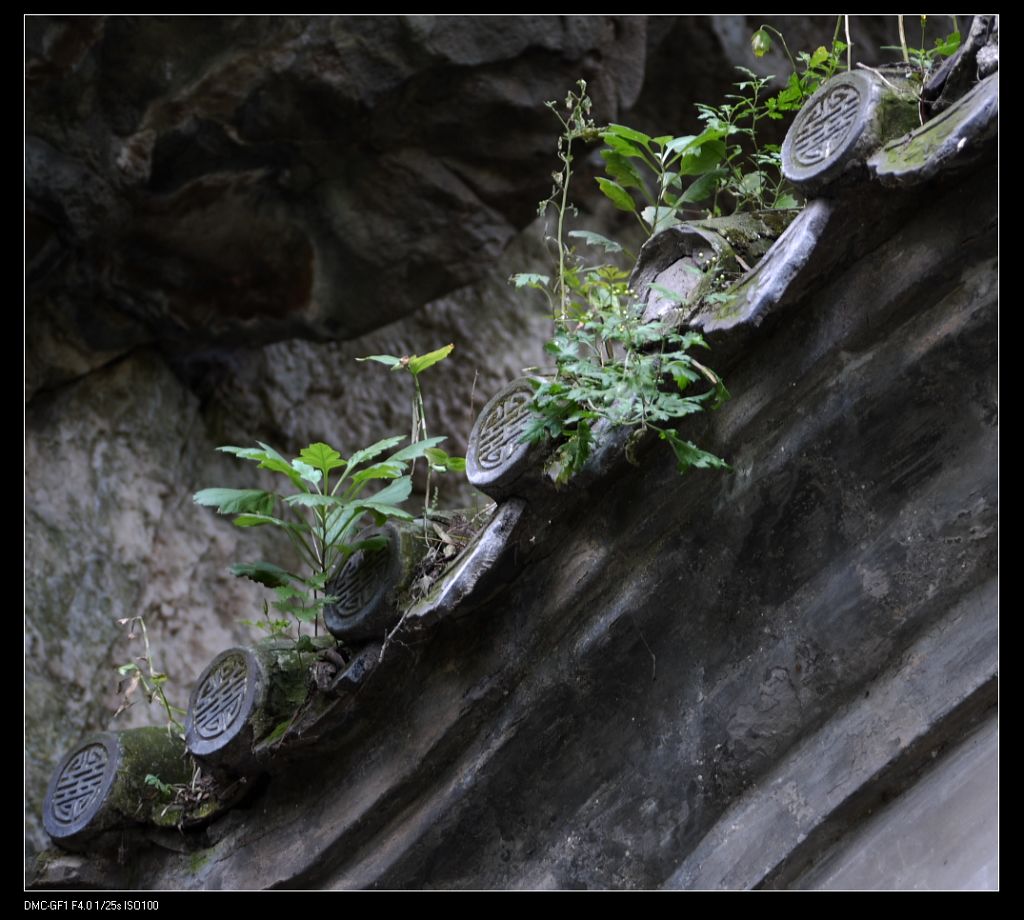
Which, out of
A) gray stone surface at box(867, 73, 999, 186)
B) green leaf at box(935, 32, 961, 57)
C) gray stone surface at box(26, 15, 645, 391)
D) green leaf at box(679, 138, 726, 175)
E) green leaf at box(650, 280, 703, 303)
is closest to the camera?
gray stone surface at box(867, 73, 999, 186)

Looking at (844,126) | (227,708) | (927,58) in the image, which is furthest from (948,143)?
(227,708)

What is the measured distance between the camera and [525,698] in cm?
177

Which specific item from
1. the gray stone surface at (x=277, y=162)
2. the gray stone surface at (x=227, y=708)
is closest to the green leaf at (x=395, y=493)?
the gray stone surface at (x=227, y=708)

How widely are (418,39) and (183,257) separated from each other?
2.62ft

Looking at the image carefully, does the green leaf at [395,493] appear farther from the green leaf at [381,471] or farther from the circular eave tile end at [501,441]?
the circular eave tile end at [501,441]

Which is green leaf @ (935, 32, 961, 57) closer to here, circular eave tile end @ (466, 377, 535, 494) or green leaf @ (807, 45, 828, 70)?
green leaf @ (807, 45, 828, 70)

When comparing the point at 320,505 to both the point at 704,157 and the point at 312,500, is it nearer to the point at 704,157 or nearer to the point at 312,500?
the point at 312,500

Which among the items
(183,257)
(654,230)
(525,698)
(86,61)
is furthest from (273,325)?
(525,698)

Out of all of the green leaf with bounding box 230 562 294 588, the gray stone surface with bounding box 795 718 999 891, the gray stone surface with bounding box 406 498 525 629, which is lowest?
the gray stone surface with bounding box 795 718 999 891

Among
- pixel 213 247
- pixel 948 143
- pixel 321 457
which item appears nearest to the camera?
pixel 948 143

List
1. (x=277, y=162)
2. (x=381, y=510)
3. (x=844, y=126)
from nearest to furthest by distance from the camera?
(x=844, y=126) → (x=381, y=510) → (x=277, y=162)

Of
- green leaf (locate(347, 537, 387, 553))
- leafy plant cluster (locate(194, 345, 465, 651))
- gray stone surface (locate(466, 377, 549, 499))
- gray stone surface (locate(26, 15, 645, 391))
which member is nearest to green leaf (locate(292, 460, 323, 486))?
leafy plant cluster (locate(194, 345, 465, 651))

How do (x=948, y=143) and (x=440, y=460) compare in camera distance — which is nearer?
(x=948, y=143)

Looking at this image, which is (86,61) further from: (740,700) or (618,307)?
(740,700)
